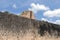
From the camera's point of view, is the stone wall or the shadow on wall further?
the shadow on wall

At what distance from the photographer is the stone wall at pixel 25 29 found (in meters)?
9.85

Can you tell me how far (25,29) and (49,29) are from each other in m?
1.61

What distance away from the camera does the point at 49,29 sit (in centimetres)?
1181

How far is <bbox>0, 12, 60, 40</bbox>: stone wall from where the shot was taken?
985 cm

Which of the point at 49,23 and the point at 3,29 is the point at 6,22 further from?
the point at 49,23

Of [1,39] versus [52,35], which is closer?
[1,39]

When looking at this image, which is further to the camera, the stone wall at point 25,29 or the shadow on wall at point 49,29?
the shadow on wall at point 49,29

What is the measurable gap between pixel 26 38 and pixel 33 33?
1.78 ft

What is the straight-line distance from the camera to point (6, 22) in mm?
9922

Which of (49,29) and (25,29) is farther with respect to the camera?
(49,29)

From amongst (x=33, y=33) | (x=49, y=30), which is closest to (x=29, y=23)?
(x=33, y=33)

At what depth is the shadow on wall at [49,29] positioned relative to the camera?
452 inches

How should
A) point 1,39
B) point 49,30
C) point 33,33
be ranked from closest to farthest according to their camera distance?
point 1,39, point 33,33, point 49,30

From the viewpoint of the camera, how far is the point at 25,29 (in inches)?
422
